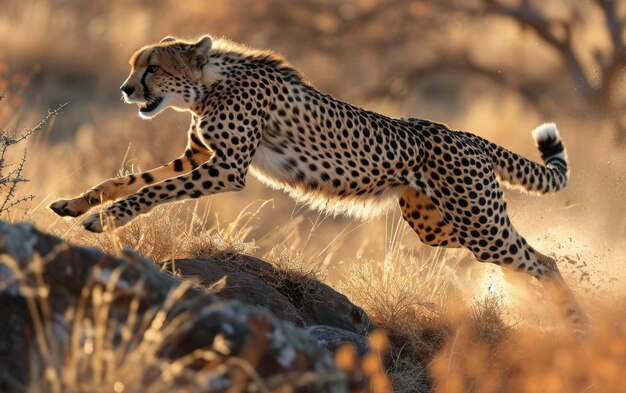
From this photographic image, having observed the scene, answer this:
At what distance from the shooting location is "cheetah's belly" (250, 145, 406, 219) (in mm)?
6219

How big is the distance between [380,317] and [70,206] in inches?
74.7

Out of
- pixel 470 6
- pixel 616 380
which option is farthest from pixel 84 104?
pixel 616 380

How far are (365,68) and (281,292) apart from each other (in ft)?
35.3

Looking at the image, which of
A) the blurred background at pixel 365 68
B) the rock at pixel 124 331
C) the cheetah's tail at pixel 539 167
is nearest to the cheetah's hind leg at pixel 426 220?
the cheetah's tail at pixel 539 167

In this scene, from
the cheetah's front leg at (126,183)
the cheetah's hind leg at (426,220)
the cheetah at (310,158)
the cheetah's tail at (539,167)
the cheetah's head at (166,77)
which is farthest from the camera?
the cheetah's tail at (539,167)

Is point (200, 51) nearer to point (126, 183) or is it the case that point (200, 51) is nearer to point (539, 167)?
point (126, 183)

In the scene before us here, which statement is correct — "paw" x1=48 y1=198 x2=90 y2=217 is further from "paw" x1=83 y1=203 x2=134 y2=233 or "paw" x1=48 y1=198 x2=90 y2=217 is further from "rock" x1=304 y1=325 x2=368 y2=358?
"rock" x1=304 y1=325 x2=368 y2=358

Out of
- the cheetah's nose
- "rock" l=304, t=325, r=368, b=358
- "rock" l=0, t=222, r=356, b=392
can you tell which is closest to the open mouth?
the cheetah's nose

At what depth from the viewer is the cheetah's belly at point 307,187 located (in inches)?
245

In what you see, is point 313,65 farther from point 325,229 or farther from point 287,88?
point 287,88

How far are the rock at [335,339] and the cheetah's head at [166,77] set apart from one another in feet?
5.49

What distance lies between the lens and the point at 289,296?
20.7ft

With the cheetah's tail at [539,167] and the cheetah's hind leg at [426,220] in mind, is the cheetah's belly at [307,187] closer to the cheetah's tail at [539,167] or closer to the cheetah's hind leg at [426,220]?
the cheetah's hind leg at [426,220]

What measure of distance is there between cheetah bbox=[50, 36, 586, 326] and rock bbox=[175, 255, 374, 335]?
1.39 ft
